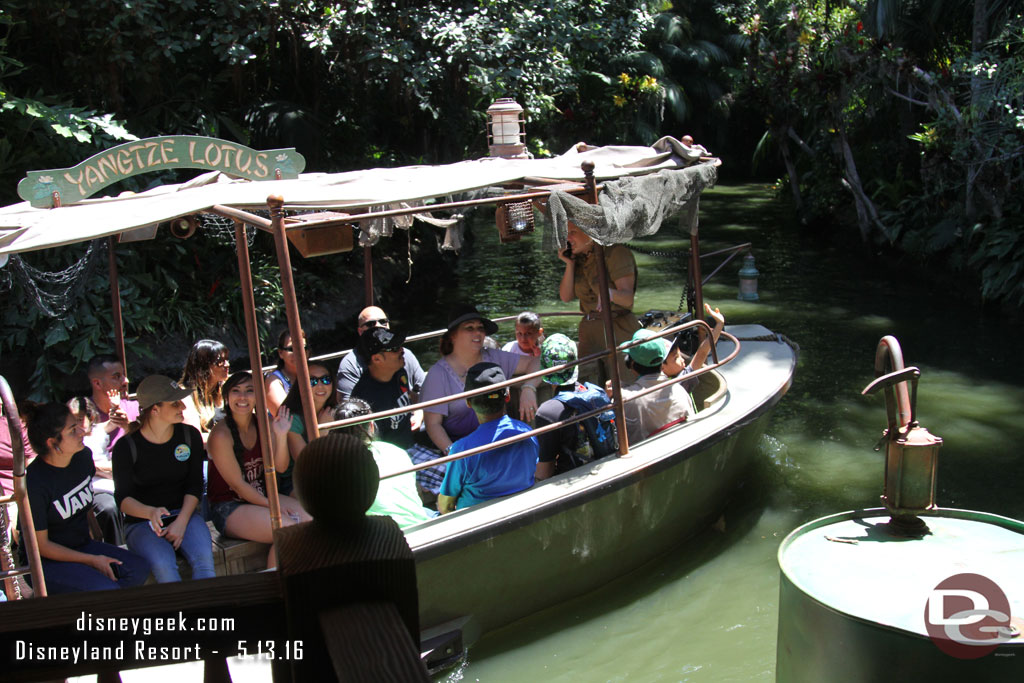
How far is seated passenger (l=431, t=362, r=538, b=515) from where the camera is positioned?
16.2 feet

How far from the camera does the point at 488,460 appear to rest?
16.3 ft

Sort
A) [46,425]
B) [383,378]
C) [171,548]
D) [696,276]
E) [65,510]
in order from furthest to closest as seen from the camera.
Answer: [696,276], [383,378], [171,548], [65,510], [46,425]

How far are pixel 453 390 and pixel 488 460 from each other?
2.81 feet

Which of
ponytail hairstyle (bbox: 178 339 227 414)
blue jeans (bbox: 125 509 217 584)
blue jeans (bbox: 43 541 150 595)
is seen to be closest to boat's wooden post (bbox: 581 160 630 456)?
ponytail hairstyle (bbox: 178 339 227 414)

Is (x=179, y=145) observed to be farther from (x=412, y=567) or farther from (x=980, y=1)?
(x=980, y=1)

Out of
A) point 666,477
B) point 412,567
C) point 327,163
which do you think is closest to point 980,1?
A: point 327,163

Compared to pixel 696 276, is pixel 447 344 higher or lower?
lower

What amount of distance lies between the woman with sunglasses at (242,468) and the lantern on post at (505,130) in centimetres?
286

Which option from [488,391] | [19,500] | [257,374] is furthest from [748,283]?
[19,500]

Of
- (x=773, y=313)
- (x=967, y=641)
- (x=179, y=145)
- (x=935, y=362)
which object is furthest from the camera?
(x=773, y=313)

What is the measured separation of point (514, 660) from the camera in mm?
4988

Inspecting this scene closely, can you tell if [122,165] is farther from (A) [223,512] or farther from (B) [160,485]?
(A) [223,512]

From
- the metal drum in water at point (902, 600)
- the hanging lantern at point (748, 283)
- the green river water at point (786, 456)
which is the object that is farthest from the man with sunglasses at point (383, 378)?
the hanging lantern at point (748, 283)

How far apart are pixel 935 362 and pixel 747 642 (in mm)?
6350
